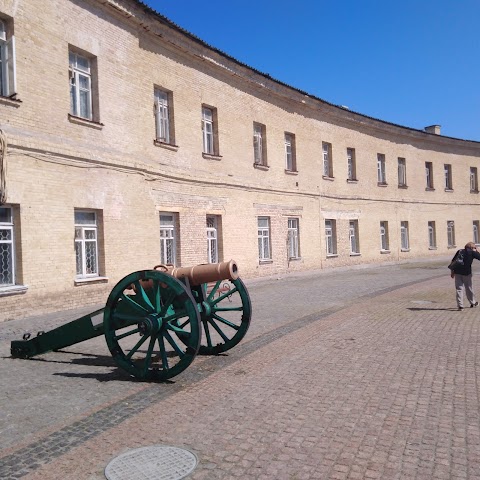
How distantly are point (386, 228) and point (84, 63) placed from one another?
18.1m

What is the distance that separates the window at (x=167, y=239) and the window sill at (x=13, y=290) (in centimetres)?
465

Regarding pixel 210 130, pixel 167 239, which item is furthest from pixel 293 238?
pixel 167 239

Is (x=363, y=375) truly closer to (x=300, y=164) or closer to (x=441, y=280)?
(x=441, y=280)

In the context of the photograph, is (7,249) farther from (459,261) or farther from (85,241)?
(459,261)

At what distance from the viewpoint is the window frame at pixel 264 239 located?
18.2m

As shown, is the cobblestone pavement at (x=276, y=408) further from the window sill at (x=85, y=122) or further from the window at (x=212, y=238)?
the window at (x=212, y=238)

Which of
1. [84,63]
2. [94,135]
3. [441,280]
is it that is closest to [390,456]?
[94,135]

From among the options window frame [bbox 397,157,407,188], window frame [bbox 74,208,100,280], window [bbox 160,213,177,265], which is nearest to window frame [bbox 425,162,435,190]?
window frame [bbox 397,157,407,188]

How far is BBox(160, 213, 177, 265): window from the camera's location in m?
14.1

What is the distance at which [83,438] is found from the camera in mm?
3910

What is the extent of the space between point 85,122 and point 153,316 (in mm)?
7309

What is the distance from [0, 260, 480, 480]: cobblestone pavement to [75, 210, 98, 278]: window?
344 centimetres

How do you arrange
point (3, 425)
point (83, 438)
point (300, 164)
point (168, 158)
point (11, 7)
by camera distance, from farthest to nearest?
1. point (300, 164)
2. point (168, 158)
3. point (11, 7)
4. point (3, 425)
5. point (83, 438)

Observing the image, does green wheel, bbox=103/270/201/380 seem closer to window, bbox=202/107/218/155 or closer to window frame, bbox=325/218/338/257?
window, bbox=202/107/218/155
